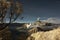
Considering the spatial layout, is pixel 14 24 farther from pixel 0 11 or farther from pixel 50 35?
pixel 50 35

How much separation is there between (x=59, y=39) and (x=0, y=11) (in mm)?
3388

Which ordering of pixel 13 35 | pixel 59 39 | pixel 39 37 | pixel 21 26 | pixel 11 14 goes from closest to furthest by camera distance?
pixel 59 39
pixel 39 37
pixel 13 35
pixel 11 14
pixel 21 26

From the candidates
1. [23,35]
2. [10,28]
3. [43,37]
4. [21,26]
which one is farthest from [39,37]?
[21,26]

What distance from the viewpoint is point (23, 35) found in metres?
6.98

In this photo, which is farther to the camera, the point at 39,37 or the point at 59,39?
the point at 39,37

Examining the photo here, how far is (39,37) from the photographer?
486 centimetres

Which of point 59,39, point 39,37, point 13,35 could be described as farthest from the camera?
point 13,35

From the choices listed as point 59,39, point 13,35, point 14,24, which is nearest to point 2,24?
point 14,24

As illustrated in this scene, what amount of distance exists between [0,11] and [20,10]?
32.3 inches

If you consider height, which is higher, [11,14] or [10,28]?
[11,14]

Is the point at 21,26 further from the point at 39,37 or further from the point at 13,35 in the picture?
the point at 39,37

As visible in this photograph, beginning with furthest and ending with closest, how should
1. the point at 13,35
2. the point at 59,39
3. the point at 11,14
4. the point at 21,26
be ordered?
the point at 21,26, the point at 11,14, the point at 13,35, the point at 59,39

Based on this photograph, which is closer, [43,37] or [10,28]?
[43,37]

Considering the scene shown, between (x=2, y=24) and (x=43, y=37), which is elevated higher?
(x=43, y=37)
